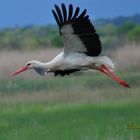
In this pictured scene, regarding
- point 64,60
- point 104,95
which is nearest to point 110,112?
point 104,95

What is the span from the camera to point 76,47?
9.39 meters

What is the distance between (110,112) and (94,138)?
3.14m

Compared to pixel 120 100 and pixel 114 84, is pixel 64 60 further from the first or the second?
pixel 114 84

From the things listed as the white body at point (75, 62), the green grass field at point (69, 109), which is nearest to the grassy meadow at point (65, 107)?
Result: the green grass field at point (69, 109)

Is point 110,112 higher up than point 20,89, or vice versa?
point 20,89

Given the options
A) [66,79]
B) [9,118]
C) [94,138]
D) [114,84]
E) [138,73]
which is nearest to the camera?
[94,138]

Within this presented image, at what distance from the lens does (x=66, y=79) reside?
18.8 metres

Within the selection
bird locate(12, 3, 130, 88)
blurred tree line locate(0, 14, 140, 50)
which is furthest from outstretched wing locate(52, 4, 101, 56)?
blurred tree line locate(0, 14, 140, 50)

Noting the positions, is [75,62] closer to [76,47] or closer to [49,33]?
[76,47]

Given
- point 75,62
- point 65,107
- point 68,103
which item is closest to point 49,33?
point 68,103

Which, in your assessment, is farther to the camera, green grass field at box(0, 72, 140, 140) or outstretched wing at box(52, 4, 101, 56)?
green grass field at box(0, 72, 140, 140)

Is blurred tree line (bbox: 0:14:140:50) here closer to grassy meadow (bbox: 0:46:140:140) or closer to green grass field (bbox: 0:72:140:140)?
grassy meadow (bbox: 0:46:140:140)

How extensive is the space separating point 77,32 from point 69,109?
5.17 meters

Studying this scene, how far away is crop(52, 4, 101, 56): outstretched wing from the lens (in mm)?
8984
